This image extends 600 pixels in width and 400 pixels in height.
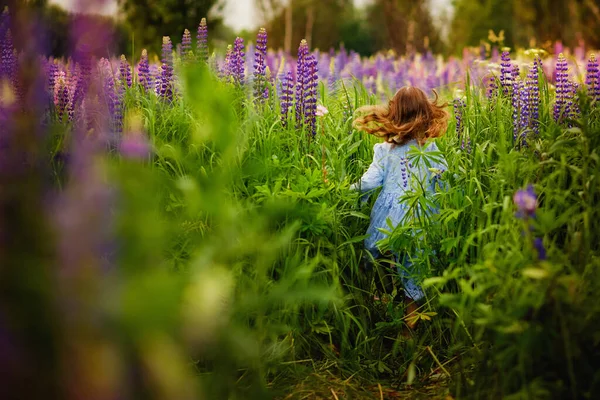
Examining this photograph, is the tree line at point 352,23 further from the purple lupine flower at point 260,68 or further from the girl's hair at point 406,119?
the girl's hair at point 406,119

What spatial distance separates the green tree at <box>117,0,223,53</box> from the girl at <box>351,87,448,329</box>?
954 cm

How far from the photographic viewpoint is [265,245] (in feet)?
6.93

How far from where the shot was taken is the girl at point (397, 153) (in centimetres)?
356

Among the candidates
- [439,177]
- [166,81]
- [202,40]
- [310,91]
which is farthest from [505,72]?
[166,81]

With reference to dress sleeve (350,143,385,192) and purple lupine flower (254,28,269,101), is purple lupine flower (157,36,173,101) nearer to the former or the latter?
purple lupine flower (254,28,269,101)

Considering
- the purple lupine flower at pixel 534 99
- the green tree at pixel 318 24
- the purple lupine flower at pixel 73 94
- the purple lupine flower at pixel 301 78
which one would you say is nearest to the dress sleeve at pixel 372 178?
the purple lupine flower at pixel 301 78

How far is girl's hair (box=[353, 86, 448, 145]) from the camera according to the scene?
3877 millimetres

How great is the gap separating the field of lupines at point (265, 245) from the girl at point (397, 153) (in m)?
0.13

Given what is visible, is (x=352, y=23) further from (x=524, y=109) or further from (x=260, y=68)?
(x=524, y=109)

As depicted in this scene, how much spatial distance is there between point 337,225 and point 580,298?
140 centimetres

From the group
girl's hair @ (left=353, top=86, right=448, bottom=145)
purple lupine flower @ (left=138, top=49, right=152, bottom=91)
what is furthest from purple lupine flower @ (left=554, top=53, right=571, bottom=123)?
purple lupine flower @ (left=138, top=49, right=152, bottom=91)

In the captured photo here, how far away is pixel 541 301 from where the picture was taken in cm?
204

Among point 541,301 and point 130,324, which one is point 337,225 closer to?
point 541,301

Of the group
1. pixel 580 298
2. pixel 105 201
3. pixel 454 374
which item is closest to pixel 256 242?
pixel 105 201
